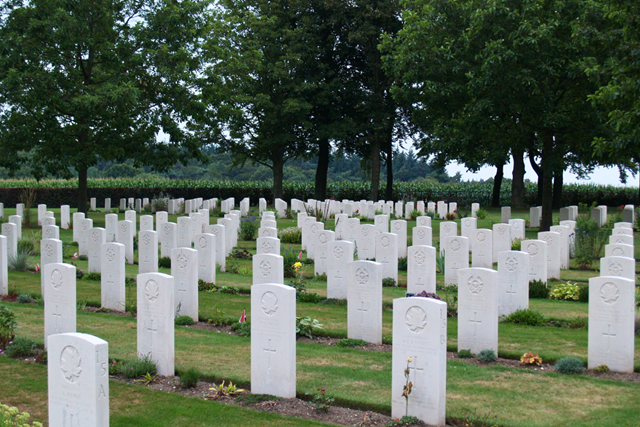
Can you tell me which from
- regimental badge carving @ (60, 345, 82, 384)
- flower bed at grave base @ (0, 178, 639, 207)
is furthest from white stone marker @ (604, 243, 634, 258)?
flower bed at grave base @ (0, 178, 639, 207)

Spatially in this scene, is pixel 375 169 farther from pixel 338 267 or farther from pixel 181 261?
pixel 181 261

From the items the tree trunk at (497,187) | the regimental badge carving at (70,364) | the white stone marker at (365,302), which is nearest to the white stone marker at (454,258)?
the white stone marker at (365,302)

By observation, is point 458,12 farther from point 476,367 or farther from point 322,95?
point 476,367

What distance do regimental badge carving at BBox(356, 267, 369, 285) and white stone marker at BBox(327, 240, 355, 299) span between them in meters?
2.53

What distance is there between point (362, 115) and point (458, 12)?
15.0 m

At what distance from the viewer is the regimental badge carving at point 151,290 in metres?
7.23

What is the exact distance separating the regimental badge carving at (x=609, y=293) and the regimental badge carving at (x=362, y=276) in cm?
308

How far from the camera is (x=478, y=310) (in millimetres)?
7906

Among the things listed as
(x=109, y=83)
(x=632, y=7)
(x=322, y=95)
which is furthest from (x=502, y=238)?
(x=322, y=95)

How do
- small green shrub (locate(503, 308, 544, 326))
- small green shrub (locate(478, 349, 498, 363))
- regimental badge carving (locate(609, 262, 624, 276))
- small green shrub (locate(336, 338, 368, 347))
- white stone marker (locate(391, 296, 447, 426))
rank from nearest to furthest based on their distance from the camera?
white stone marker (locate(391, 296, 447, 426))
small green shrub (locate(478, 349, 498, 363))
small green shrub (locate(336, 338, 368, 347))
regimental badge carving (locate(609, 262, 624, 276))
small green shrub (locate(503, 308, 544, 326))

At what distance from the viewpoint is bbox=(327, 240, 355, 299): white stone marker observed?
11312 mm

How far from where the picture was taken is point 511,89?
70.3ft

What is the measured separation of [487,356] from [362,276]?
6.75 feet

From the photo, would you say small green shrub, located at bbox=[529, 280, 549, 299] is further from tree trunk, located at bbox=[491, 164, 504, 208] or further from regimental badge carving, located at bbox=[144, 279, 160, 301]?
tree trunk, located at bbox=[491, 164, 504, 208]
